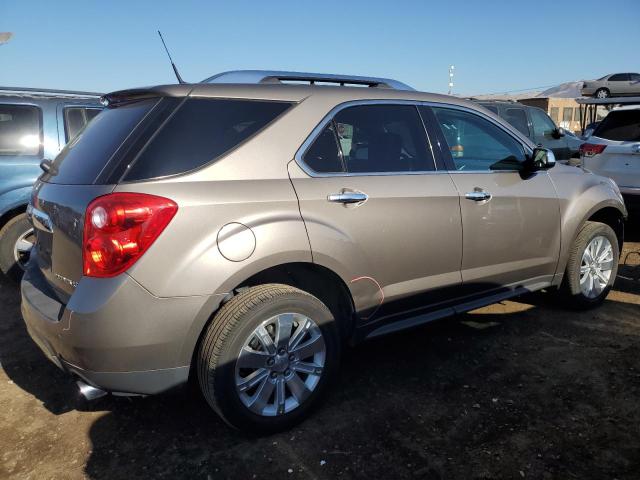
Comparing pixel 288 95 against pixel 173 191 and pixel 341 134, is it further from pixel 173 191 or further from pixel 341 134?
pixel 173 191

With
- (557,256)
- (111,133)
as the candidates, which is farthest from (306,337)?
(557,256)

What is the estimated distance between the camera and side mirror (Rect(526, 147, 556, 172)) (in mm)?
3523

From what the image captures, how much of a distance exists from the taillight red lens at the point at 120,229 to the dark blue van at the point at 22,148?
3.15 metres

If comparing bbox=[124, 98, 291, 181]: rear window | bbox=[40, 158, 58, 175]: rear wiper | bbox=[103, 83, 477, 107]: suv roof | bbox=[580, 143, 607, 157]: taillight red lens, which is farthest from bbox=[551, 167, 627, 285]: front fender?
bbox=[40, 158, 58, 175]: rear wiper

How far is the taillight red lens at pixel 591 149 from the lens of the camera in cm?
642

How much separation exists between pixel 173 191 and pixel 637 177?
5861 mm

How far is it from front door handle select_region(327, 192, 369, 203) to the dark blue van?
138 inches

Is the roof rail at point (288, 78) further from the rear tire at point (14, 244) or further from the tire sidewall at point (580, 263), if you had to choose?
the rear tire at point (14, 244)

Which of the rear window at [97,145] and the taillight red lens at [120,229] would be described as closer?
the taillight red lens at [120,229]

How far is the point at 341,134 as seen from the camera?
2.81 meters

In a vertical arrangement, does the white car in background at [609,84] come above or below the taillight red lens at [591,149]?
above

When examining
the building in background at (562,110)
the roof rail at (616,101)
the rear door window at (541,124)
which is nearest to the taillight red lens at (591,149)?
the roof rail at (616,101)

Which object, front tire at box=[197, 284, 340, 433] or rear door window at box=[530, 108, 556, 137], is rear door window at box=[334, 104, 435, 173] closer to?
front tire at box=[197, 284, 340, 433]

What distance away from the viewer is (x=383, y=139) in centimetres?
302
